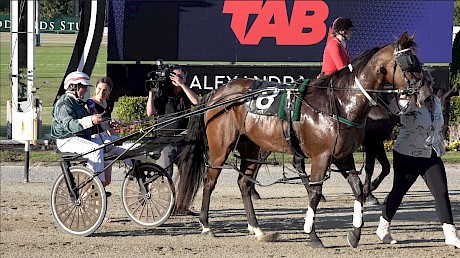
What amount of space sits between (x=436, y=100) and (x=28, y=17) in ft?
24.1

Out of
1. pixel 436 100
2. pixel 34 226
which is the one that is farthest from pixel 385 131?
pixel 34 226

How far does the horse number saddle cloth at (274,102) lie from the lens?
8461 mm

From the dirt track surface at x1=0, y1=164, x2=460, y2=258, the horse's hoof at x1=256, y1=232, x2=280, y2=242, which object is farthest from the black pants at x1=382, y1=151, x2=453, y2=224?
the horse's hoof at x1=256, y1=232, x2=280, y2=242

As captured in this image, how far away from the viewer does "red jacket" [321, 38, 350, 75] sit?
933cm

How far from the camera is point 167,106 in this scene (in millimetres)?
10180

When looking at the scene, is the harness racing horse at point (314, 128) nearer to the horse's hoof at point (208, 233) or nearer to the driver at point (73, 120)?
the horse's hoof at point (208, 233)

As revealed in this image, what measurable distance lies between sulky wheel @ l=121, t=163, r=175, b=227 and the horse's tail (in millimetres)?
163

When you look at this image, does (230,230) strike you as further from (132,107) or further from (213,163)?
(132,107)

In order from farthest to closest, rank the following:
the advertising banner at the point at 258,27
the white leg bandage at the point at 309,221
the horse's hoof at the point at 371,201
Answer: the advertising banner at the point at 258,27 → the horse's hoof at the point at 371,201 → the white leg bandage at the point at 309,221

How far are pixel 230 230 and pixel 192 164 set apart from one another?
79 centimetres

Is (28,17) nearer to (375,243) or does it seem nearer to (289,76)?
(289,76)

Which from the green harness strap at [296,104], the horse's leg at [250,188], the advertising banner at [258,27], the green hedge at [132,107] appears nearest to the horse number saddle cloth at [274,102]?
the green harness strap at [296,104]

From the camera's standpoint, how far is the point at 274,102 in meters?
8.70

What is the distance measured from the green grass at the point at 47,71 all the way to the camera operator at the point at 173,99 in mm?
10893
